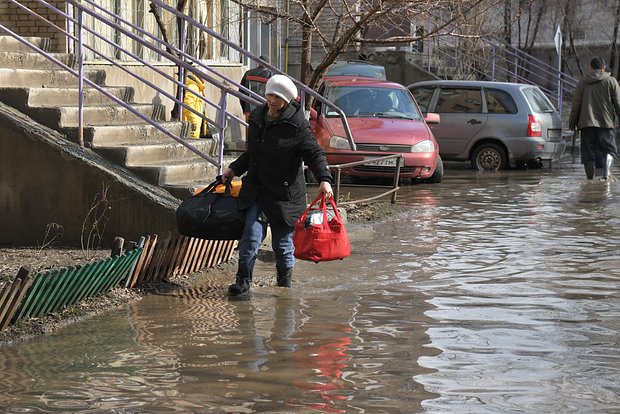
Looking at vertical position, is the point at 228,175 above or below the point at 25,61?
below

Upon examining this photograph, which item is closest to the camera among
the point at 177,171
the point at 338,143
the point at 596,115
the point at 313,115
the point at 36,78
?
the point at 177,171

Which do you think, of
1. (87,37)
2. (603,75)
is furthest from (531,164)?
(87,37)

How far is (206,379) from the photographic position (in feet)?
22.7

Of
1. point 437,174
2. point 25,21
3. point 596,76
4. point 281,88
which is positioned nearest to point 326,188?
point 281,88

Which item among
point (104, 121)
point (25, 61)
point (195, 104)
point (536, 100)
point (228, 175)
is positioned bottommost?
point (228, 175)

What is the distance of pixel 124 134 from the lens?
12.2 meters

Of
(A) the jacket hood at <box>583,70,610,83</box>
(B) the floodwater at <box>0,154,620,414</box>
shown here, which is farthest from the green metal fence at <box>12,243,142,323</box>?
(A) the jacket hood at <box>583,70,610,83</box>

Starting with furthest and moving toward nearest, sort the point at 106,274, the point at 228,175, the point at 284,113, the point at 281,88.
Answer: the point at 228,175, the point at 284,113, the point at 281,88, the point at 106,274

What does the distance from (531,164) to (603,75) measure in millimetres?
4036

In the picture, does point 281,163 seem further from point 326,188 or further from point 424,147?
point 424,147

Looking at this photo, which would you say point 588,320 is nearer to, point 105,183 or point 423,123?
point 105,183

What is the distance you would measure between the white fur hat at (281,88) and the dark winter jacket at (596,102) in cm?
1127

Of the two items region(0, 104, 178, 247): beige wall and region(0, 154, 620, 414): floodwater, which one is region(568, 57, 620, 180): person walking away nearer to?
region(0, 154, 620, 414): floodwater

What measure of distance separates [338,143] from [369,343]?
10.5 metres
